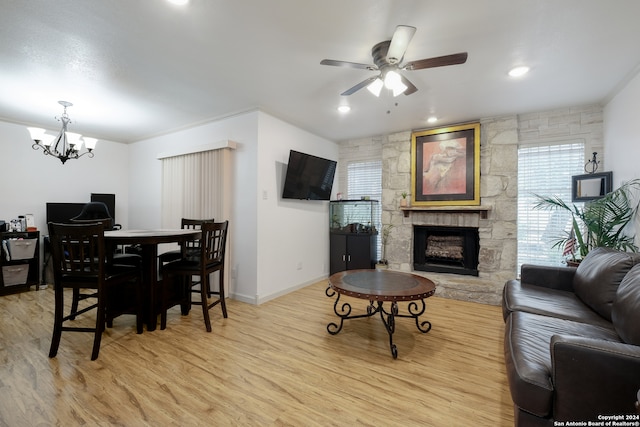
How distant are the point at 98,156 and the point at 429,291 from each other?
576cm

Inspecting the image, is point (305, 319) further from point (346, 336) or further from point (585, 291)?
point (585, 291)

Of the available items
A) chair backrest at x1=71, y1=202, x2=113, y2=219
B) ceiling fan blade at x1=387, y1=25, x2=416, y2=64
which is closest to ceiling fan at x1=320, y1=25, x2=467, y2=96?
ceiling fan blade at x1=387, y1=25, x2=416, y2=64

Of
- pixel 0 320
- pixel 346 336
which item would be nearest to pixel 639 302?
pixel 346 336

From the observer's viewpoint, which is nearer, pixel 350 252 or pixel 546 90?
pixel 546 90

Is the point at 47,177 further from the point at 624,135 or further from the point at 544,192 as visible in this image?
the point at 624,135

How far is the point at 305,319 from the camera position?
3035 millimetres

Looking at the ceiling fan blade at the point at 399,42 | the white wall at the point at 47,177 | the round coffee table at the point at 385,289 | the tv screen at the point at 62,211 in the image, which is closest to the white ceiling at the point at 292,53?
the ceiling fan blade at the point at 399,42

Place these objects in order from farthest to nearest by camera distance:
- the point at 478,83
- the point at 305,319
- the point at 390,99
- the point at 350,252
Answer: the point at 350,252 → the point at 390,99 → the point at 305,319 → the point at 478,83

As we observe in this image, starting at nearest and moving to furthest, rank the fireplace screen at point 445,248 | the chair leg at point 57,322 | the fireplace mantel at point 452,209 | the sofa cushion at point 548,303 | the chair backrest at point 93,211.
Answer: the sofa cushion at point 548,303, the chair leg at point 57,322, the fireplace mantel at point 452,209, the chair backrest at point 93,211, the fireplace screen at point 445,248

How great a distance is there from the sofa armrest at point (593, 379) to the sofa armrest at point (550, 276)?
64.8 inches

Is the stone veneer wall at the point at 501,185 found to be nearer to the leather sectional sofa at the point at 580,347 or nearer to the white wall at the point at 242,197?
the leather sectional sofa at the point at 580,347

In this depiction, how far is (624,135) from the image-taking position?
2770 millimetres

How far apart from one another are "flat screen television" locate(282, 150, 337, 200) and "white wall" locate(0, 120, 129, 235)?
11.5 feet

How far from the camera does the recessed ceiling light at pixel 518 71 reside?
250 centimetres
